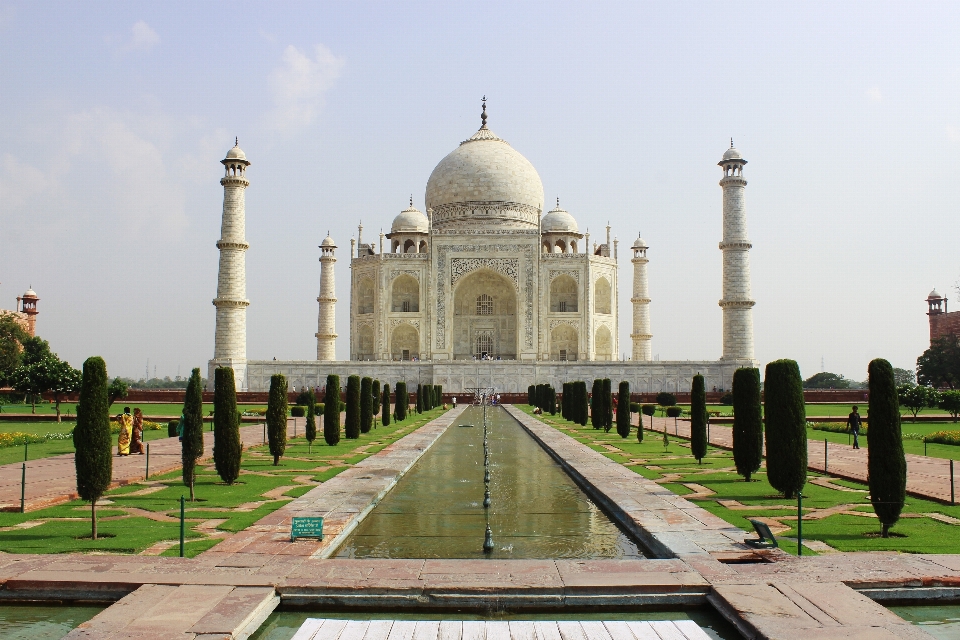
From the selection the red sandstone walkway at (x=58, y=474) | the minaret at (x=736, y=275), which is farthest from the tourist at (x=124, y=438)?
the minaret at (x=736, y=275)

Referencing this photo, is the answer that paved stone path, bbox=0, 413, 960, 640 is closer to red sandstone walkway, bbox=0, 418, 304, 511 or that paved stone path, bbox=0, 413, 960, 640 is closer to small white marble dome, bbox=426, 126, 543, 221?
red sandstone walkway, bbox=0, 418, 304, 511

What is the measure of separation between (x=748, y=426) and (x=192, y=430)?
5664 mm

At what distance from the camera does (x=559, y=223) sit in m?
37.4

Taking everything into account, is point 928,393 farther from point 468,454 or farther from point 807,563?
point 807,563

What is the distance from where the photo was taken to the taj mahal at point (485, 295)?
28.2m

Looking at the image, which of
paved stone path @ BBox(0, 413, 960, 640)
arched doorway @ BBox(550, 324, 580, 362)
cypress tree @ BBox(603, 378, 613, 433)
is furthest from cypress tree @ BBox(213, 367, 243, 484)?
arched doorway @ BBox(550, 324, 580, 362)

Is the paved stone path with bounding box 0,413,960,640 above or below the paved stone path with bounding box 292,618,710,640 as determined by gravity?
above

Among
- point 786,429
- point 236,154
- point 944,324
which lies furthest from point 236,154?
point 944,324

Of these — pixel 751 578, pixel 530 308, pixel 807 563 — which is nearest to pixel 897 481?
pixel 807 563

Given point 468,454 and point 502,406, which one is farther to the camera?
point 502,406

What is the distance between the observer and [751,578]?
14.7 ft

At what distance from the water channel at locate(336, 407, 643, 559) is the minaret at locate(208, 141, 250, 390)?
17.2 m

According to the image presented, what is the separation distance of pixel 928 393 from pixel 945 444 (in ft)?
23.8

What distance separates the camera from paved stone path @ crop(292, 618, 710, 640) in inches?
147
